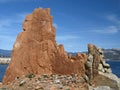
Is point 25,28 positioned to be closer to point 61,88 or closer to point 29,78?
point 29,78

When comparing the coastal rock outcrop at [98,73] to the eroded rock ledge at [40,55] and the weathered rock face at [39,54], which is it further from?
the weathered rock face at [39,54]

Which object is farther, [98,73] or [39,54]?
[39,54]

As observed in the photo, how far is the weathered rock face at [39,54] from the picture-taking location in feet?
142

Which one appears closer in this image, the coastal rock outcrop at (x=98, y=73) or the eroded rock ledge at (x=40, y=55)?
the coastal rock outcrop at (x=98, y=73)

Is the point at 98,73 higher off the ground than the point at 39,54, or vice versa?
the point at 39,54

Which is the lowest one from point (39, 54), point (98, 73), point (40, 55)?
point (98, 73)

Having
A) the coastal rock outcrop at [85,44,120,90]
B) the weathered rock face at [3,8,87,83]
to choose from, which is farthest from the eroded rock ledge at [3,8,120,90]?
the coastal rock outcrop at [85,44,120,90]

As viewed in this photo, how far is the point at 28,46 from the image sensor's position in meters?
44.3

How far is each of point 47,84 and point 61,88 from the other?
2.44 metres

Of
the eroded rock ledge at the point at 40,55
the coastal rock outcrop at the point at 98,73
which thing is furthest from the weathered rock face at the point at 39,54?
the coastal rock outcrop at the point at 98,73

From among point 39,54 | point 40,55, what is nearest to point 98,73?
point 40,55

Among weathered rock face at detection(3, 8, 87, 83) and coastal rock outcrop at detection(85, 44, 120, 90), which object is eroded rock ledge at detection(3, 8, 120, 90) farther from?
coastal rock outcrop at detection(85, 44, 120, 90)

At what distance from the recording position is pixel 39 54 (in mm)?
44062

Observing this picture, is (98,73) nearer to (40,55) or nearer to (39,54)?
(40,55)
